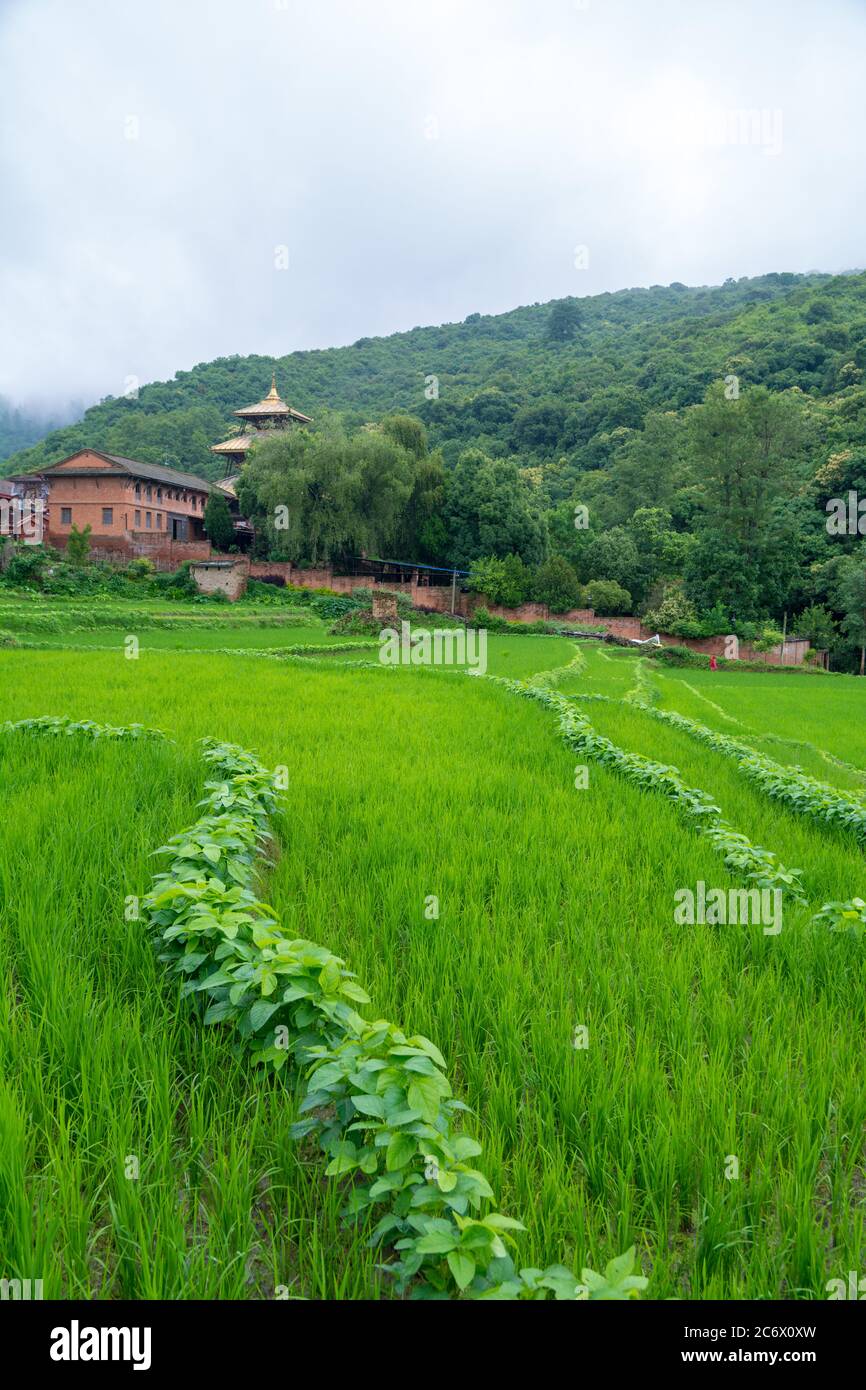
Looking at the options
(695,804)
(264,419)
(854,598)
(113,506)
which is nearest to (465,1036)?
(695,804)

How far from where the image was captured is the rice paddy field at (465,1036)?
204 cm

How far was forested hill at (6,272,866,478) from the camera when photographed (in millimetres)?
Answer: 59844

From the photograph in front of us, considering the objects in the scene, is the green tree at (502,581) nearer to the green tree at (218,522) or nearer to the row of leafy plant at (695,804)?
the green tree at (218,522)

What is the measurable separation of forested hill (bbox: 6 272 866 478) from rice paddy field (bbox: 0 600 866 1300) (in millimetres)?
57204

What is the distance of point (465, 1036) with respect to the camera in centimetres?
297

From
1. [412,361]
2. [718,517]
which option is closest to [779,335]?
[718,517]

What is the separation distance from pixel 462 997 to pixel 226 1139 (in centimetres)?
113

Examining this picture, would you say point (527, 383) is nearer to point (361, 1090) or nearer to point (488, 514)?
point (488, 514)

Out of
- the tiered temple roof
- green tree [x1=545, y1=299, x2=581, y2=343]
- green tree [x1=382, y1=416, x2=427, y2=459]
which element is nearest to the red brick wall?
the tiered temple roof

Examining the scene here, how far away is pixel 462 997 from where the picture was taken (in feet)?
10.5

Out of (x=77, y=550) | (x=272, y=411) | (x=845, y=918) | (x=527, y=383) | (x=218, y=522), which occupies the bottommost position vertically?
(x=845, y=918)

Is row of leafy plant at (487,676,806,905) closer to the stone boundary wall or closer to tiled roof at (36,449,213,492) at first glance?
the stone boundary wall

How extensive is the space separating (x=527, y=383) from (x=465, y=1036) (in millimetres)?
76743
